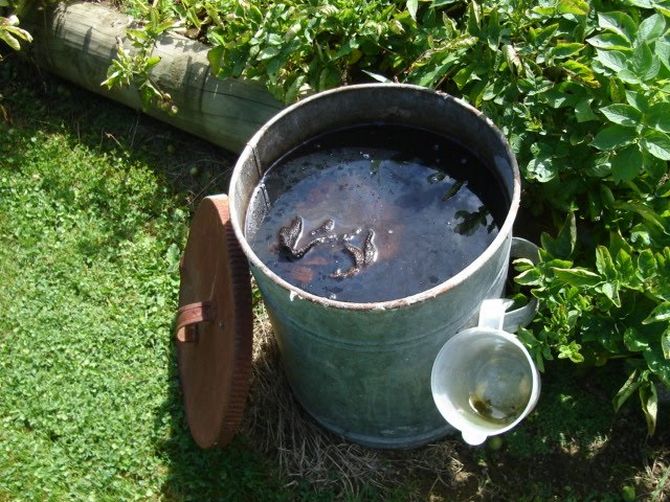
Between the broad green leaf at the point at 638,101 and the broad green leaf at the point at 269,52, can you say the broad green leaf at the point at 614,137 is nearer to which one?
the broad green leaf at the point at 638,101

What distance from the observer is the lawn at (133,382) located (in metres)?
3.08

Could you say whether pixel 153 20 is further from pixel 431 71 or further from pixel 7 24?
pixel 431 71

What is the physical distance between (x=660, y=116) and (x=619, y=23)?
34 cm

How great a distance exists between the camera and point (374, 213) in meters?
2.76

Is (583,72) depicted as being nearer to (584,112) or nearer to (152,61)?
(584,112)

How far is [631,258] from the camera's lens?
103 inches

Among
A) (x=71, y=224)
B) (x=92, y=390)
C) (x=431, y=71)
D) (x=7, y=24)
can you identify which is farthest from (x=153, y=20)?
(x=92, y=390)

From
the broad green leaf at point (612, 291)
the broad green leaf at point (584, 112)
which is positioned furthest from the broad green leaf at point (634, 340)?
the broad green leaf at point (584, 112)

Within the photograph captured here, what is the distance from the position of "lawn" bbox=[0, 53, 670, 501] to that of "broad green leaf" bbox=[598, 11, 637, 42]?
1.27 meters

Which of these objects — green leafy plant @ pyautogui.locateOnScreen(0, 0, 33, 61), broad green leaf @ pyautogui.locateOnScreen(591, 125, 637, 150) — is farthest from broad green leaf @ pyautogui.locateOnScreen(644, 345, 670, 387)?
green leafy plant @ pyautogui.locateOnScreen(0, 0, 33, 61)

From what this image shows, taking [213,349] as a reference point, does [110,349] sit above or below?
below

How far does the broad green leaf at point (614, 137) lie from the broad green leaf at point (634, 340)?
0.58 meters

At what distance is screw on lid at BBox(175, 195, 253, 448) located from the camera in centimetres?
269

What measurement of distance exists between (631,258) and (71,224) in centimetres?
256
